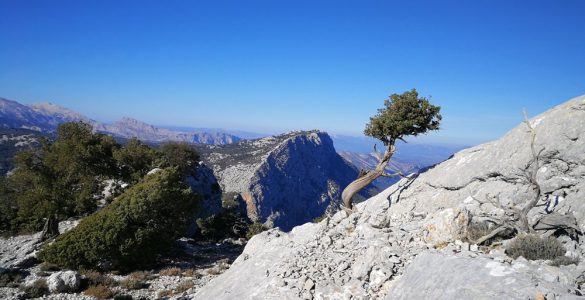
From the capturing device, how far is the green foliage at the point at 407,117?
2233 centimetres

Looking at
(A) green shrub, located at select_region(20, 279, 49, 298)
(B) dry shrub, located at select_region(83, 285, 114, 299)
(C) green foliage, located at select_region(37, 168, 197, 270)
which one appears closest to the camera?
(A) green shrub, located at select_region(20, 279, 49, 298)

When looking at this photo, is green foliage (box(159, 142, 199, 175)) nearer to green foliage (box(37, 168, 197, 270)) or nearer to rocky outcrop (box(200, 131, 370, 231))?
green foliage (box(37, 168, 197, 270))

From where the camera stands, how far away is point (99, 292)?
20.0 metres

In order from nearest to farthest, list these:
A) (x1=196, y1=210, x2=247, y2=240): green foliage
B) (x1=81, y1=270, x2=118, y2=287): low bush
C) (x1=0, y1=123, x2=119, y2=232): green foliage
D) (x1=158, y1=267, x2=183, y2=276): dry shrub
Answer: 1. (x1=81, y1=270, x2=118, y2=287): low bush
2. (x1=158, y1=267, x2=183, y2=276): dry shrub
3. (x1=0, y1=123, x2=119, y2=232): green foliage
4. (x1=196, y1=210, x2=247, y2=240): green foliage

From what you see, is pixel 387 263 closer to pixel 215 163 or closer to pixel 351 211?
pixel 351 211

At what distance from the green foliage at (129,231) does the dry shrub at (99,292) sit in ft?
16.9

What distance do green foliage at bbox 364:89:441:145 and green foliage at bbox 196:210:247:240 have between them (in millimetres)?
31442

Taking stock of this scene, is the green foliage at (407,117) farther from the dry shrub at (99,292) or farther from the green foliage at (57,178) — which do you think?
the green foliage at (57,178)

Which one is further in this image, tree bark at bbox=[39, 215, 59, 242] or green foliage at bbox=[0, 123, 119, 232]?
tree bark at bbox=[39, 215, 59, 242]

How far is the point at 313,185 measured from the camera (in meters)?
164

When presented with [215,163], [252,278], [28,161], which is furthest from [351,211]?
[215,163]

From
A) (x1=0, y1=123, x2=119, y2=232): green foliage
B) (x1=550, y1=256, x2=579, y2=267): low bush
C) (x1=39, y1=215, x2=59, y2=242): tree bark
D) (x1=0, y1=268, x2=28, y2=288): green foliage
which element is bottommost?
(x1=39, y1=215, x2=59, y2=242): tree bark

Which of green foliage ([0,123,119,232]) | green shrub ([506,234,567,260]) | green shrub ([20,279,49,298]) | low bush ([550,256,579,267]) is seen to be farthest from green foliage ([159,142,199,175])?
low bush ([550,256,579,267])

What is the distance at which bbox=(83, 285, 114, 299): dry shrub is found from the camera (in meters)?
19.8
